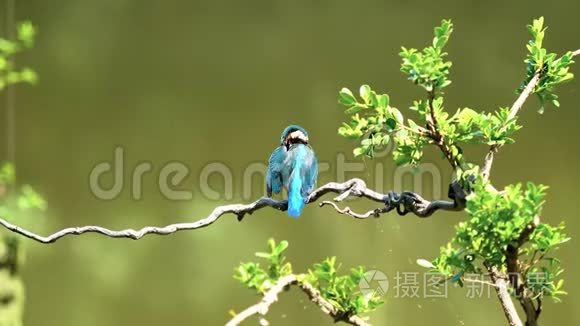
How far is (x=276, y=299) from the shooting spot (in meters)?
0.82

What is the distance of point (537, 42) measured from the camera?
0.95 m

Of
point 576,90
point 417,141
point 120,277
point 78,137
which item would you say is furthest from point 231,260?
point 417,141

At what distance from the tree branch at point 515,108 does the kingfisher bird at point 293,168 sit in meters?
0.28

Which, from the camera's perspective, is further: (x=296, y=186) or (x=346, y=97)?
(x=296, y=186)

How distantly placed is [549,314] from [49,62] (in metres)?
1.43

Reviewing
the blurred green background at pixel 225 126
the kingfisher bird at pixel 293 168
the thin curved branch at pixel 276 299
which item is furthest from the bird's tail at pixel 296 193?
the blurred green background at pixel 225 126

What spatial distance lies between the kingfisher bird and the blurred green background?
0.74 metres

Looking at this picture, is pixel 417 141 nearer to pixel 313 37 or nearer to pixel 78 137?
pixel 313 37

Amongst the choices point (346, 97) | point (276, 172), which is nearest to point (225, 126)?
point (276, 172)

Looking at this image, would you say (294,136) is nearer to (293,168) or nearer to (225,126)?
(293,168)

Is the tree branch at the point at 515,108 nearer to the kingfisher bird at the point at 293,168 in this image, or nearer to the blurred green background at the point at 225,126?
the kingfisher bird at the point at 293,168

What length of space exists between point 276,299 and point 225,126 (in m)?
1.20

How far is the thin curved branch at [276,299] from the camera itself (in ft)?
2.58

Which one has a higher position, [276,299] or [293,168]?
[293,168]
